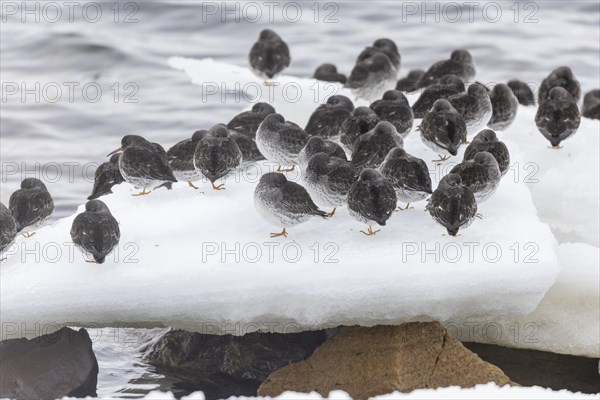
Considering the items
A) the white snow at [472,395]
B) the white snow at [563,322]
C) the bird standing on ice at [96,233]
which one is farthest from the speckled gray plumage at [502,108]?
the white snow at [472,395]

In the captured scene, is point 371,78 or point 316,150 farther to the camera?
point 371,78

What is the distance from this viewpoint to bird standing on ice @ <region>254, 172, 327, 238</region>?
8352mm

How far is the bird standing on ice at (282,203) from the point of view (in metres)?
8.35

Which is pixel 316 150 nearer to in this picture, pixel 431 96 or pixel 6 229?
pixel 431 96

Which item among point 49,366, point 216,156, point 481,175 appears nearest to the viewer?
point 49,366

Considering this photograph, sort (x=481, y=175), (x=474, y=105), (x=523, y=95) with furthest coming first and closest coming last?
(x=523, y=95) < (x=474, y=105) < (x=481, y=175)

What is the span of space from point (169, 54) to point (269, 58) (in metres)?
6.50

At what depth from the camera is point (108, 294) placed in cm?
780

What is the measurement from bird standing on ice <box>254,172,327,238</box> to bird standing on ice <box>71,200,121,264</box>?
46.3 inches

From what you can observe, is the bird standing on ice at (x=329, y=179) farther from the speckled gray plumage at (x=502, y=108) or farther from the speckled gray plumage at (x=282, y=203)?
the speckled gray plumage at (x=502, y=108)

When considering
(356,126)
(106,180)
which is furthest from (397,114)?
(106,180)

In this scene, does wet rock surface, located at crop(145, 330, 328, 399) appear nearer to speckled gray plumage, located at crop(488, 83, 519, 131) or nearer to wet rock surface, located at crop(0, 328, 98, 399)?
wet rock surface, located at crop(0, 328, 98, 399)

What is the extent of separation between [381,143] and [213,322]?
2.49 m

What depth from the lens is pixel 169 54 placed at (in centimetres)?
1972
